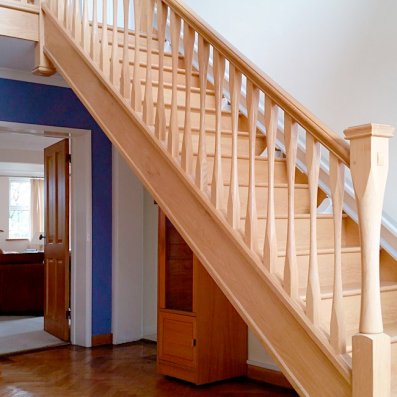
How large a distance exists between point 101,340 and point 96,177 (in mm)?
1598

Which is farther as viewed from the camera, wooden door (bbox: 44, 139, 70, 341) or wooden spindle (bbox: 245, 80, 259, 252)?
wooden door (bbox: 44, 139, 70, 341)

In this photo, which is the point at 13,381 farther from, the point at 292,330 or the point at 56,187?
the point at 292,330

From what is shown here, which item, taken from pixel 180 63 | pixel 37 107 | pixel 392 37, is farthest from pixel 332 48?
pixel 37 107

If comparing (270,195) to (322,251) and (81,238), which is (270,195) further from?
(81,238)

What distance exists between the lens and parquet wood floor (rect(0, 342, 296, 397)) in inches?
165

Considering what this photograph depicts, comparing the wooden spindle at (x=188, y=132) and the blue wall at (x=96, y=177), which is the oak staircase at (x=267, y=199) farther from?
the blue wall at (x=96, y=177)

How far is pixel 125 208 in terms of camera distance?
588 centimetres

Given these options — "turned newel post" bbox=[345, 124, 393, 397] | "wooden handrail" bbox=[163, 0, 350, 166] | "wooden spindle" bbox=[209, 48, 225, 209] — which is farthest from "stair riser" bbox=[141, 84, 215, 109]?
"turned newel post" bbox=[345, 124, 393, 397]

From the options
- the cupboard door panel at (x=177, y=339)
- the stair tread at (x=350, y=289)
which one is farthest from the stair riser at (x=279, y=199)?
the cupboard door panel at (x=177, y=339)

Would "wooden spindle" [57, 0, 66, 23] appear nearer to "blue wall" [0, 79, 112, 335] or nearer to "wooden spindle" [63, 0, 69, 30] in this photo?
"wooden spindle" [63, 0, 69, 30]

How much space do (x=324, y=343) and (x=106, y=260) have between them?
392 cm

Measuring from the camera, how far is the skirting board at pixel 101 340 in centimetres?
565

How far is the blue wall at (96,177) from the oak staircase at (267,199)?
1492 mm

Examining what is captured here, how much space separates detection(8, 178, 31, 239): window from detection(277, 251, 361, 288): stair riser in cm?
1043
